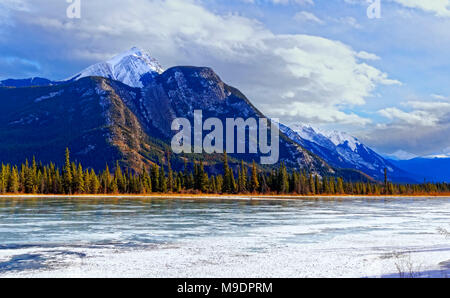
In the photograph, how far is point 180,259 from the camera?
1934 centimetres

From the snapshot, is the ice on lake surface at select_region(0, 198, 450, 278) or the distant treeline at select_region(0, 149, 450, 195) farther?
the distant treeline at select_region(0, 149, 450, 195)

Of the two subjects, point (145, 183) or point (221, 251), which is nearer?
point (221, 251)

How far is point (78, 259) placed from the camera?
1950 centimetres

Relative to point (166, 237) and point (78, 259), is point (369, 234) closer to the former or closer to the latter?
point (166, 237)

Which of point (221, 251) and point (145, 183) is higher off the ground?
point (145, 183)

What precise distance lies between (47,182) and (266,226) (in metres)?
122

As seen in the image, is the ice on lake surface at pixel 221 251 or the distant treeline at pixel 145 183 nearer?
the ice on lake surface at pixel 221 251

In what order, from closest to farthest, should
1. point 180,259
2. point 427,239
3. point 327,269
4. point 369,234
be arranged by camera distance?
point 327,269 < point 180,259 < point 427,239 < point 369,234
